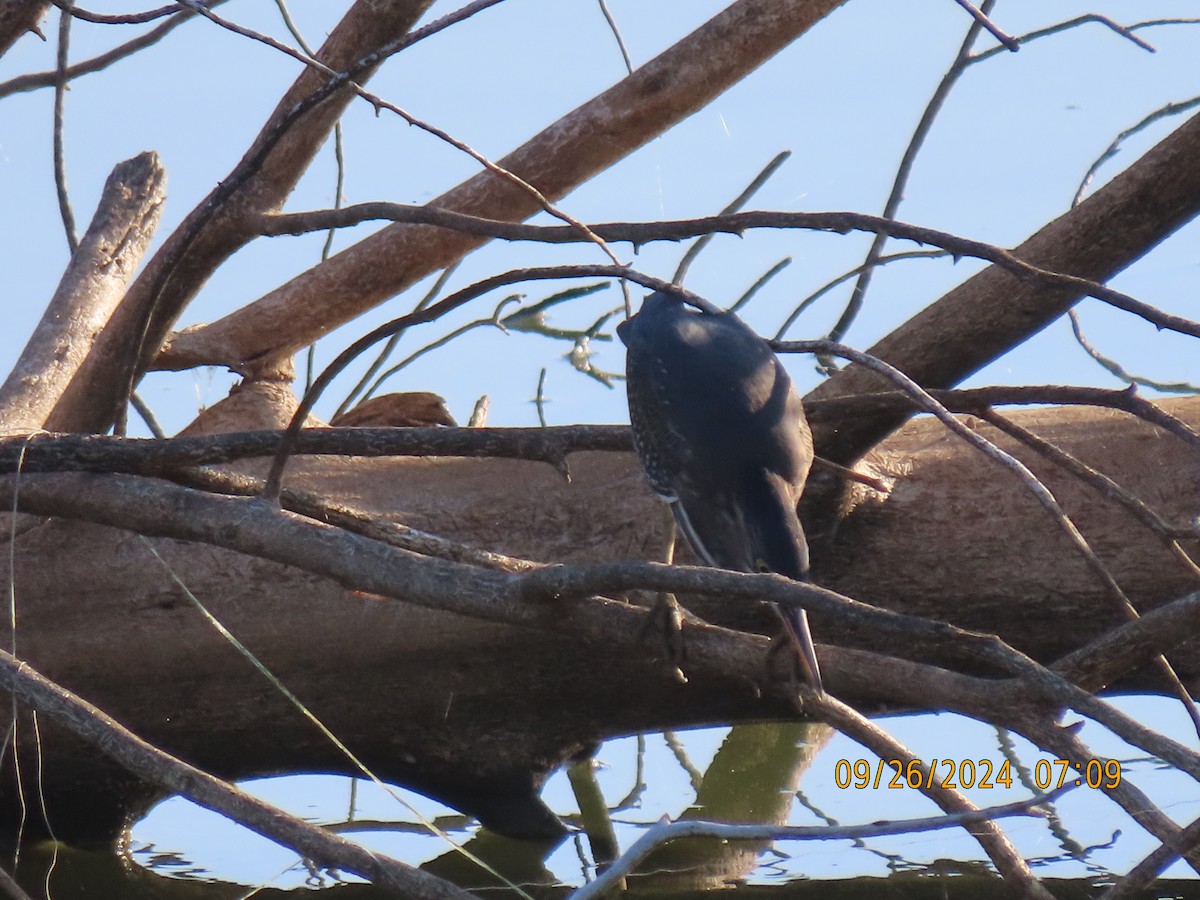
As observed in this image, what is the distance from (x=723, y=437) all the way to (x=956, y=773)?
0.80 m

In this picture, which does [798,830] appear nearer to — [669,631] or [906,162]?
[669,631]

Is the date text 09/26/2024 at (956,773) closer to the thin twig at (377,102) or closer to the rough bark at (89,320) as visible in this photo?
the thin twig at (377,102)

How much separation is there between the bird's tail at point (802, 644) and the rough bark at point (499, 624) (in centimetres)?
61

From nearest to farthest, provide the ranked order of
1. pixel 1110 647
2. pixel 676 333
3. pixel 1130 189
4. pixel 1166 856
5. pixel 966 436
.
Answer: pixel 1166 856 < pixel 1110 647 < pixel 966 436 < pixel 1130 189 < pixel 676 333

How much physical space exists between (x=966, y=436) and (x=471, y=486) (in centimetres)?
138

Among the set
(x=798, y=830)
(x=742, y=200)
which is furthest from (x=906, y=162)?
(x=798, y=830)

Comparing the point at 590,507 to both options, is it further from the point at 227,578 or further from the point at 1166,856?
the point at 1166,856

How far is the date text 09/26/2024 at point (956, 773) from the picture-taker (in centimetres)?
160

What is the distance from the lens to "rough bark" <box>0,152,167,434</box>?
3131 mm

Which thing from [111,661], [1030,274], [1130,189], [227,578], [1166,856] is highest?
[1130,189]

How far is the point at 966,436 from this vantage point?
1.94 metres

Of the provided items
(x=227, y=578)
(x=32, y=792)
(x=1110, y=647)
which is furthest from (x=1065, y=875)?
(x=32, y=792)

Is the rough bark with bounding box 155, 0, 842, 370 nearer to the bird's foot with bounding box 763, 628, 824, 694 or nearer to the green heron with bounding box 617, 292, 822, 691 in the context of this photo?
the green heron with bounding box 617, 292, 822, 691

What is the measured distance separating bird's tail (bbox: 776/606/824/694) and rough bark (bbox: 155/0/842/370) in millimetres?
1405
